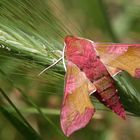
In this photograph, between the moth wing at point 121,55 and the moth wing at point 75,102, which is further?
the moth wing at point 121,55

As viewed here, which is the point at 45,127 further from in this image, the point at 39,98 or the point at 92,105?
the point at 92,105

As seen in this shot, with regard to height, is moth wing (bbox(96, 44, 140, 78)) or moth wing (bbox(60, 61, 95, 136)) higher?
moth wing (bbox(60, 61, 95, 136))

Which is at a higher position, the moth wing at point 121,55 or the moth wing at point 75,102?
the moth wing at point 75,102

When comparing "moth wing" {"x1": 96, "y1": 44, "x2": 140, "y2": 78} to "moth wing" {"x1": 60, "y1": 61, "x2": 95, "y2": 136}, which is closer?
"moth wing" {"x1": 60, "y1": 61, "x2": 95, "y2": 136}

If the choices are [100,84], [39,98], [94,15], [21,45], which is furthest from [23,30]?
[39,98]
